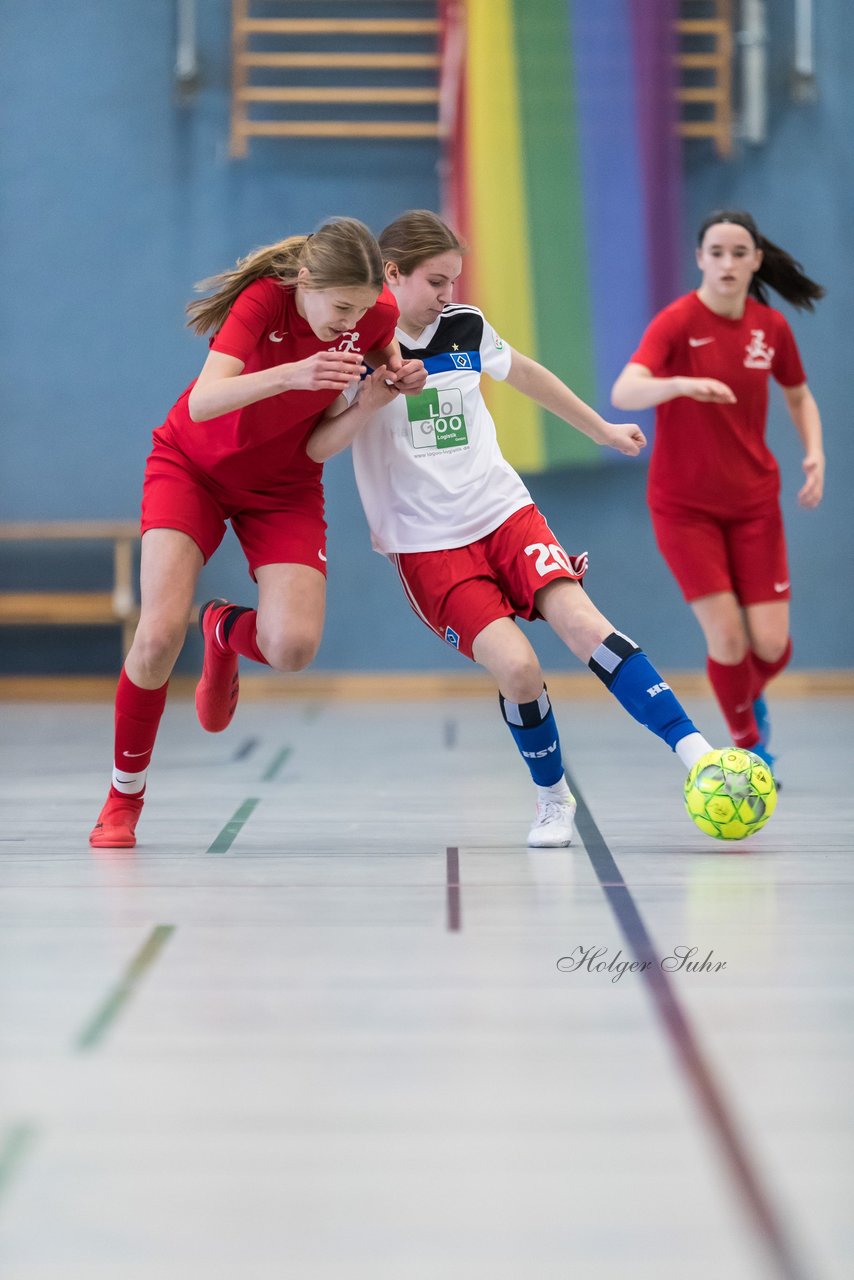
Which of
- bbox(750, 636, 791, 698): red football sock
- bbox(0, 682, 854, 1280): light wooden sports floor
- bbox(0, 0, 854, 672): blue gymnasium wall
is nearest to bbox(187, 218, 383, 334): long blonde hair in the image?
bbox(0, 682, 854, 1280): light wooden sports floor

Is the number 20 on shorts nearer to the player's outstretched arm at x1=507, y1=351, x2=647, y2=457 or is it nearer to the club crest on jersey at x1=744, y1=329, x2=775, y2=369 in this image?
the player's outstretched arm at x1=507, y1=351, x2=647, y2=457

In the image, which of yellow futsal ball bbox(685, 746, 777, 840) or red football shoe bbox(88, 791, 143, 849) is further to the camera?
red football shoe bbox(88, 791, 143, 849)

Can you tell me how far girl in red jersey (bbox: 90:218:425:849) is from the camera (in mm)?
2742

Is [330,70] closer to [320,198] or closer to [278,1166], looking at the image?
[320,198]

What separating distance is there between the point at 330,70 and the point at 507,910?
18.3 ft

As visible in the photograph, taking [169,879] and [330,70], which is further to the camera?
[330,70]

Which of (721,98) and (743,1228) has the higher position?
(721,98)

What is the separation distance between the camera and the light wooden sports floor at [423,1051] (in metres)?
1.25

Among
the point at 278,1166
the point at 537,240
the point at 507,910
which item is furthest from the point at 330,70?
Result: the point at 278,1166

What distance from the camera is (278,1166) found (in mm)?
1377

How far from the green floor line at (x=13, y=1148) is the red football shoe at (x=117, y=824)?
1526mm

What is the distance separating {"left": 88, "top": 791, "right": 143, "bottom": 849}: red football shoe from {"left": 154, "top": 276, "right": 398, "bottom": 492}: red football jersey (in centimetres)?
67

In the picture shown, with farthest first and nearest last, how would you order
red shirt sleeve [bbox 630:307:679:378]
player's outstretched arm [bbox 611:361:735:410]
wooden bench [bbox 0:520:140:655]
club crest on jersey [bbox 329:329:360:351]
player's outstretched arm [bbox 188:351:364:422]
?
wooden bench [bbox 0:520:140:655], red shirt sleeve [bbox 630:307:679:378], player's outstretched arm [bbox 611:361:735:410], club crest on jersey [bbox 329:329:360:351], player's outstretched arm [bbox 188:351:364:422]

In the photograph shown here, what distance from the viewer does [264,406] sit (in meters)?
2.92
